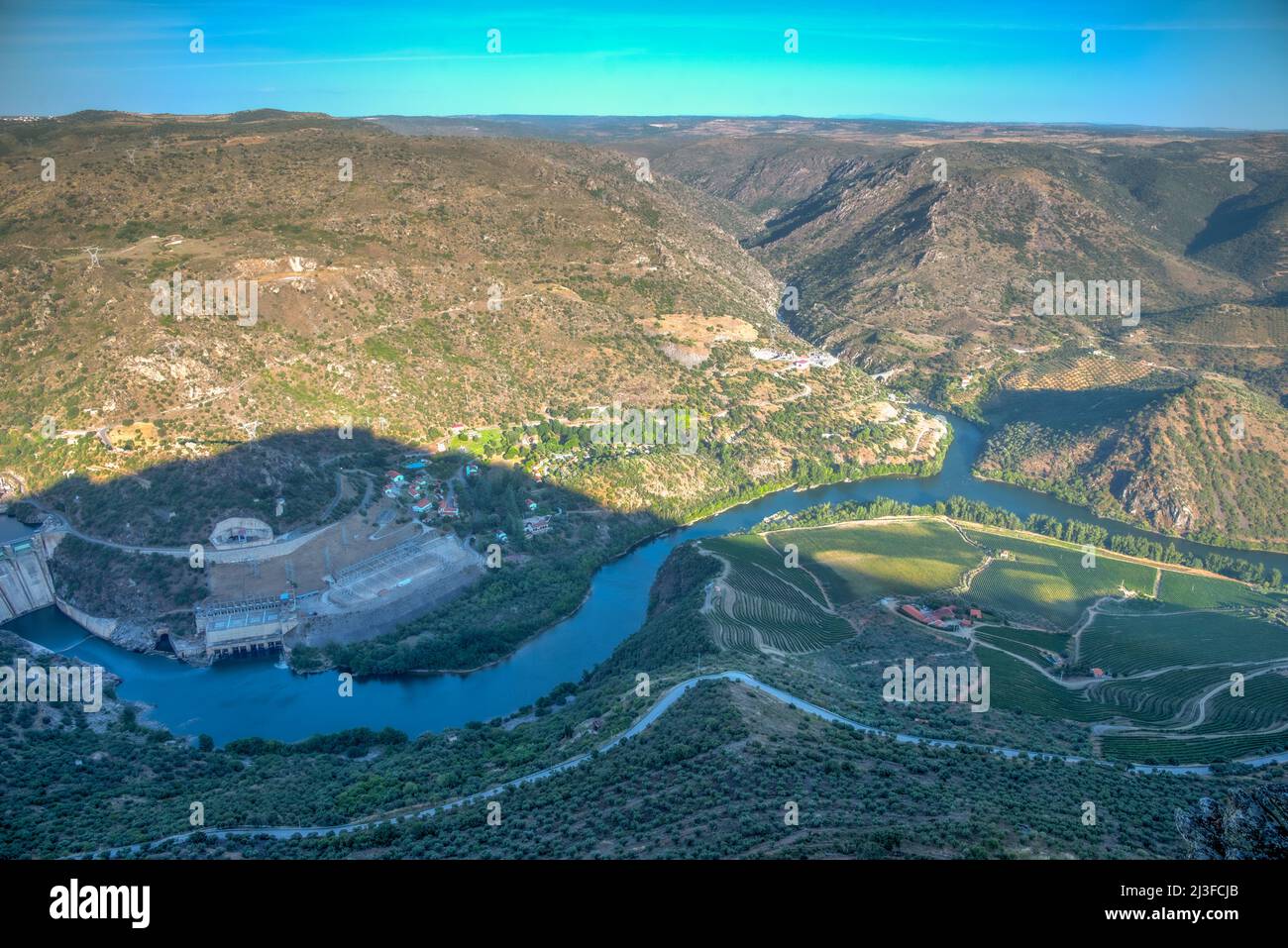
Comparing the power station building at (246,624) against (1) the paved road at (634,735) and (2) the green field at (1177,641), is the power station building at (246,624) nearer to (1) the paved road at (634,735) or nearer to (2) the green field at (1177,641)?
(1) the paved road at (634,735)

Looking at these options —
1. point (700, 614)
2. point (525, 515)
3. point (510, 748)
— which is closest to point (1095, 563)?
point (700, 614)

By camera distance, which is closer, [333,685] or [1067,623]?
[333,685]

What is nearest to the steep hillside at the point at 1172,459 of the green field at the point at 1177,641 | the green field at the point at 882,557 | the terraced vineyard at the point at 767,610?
the green field at the point at 882,557

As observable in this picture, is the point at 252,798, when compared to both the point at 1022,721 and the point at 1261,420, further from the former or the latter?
the point at 1261,420

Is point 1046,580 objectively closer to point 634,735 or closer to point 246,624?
point 634,735

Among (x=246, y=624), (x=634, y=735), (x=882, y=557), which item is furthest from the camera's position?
(x=882, y=557)

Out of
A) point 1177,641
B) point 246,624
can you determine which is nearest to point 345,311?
point 246,624

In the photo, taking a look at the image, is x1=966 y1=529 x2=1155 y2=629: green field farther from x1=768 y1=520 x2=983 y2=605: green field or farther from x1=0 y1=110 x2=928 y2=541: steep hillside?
x1=0 y1=110 x2=928 y2=541: steep hillside
